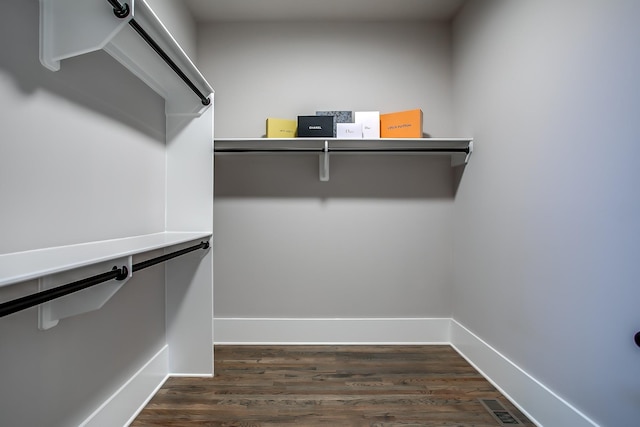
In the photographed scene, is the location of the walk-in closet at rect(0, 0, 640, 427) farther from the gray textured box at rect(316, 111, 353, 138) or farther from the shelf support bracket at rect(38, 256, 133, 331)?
the gray textured box at rect(316, 111, 353, 138)

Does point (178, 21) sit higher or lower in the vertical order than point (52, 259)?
A: higher

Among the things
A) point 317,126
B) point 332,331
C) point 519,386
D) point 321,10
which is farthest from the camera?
point 332,331

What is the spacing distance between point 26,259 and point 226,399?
4.06ft

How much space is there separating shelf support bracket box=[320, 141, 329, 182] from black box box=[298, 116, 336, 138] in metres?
0.09

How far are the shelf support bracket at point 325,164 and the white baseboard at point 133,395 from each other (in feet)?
4.83

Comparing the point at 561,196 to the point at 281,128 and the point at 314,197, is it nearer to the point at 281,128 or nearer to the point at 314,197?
the point at 314,197

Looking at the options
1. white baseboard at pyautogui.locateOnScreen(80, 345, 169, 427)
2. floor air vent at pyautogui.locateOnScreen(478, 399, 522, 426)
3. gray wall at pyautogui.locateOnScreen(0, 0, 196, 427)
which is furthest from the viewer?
floor air vent at pyautogui.locateOnScreen(478, 399, 522, 426)

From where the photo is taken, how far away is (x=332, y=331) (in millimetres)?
2391

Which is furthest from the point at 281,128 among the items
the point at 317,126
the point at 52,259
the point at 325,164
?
the point at 52,259

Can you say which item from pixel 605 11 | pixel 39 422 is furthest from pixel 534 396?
pixel 39 422

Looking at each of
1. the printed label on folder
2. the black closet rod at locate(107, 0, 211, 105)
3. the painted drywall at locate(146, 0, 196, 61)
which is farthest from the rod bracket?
the printed label on folder

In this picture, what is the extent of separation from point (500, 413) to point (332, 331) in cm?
115

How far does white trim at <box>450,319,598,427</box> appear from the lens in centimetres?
133

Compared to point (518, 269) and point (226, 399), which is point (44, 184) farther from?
point (518, 269)
